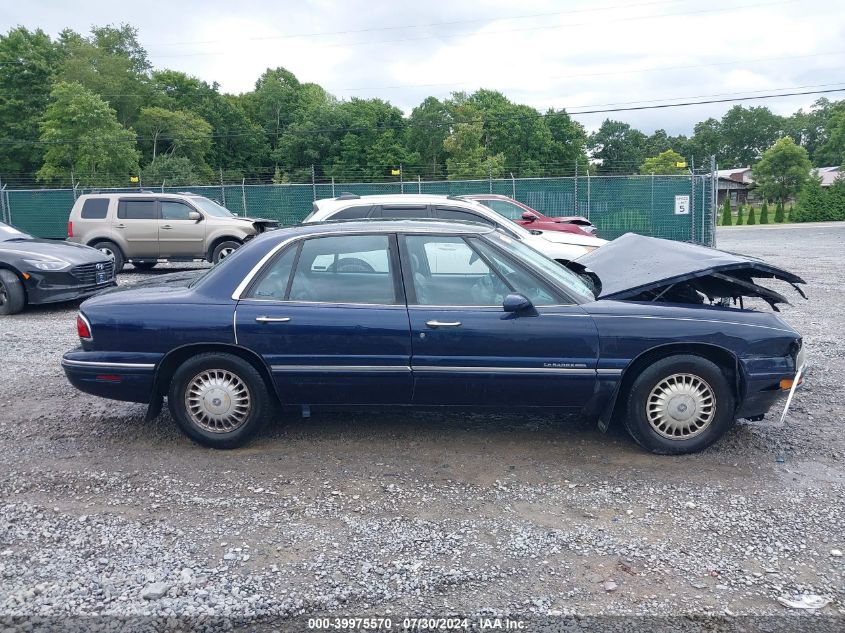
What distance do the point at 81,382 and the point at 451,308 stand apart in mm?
2545

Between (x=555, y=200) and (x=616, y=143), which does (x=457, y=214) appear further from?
(x=616, y=143)

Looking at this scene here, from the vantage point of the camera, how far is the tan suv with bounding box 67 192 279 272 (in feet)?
49.4

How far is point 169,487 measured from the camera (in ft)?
14.1

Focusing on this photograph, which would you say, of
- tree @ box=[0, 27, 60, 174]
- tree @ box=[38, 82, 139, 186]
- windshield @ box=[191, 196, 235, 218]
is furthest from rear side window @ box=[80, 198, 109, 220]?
Result: tree @ box=[0, 27, 60, 174]

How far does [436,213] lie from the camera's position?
10555mm

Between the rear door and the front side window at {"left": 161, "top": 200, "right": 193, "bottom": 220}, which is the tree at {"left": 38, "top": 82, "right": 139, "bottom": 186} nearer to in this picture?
the rear door

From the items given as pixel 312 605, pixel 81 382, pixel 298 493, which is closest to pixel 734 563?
pixel 312 605

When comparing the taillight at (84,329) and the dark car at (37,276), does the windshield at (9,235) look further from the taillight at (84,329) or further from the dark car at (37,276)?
the taillight at (84,329)

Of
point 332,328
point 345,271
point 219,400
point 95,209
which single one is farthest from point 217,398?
point 95,209

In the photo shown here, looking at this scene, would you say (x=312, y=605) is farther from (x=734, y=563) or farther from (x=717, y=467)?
(x=717, y=467)

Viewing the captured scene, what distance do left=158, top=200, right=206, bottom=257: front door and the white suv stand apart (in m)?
5.30

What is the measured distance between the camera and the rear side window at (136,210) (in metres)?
15.1

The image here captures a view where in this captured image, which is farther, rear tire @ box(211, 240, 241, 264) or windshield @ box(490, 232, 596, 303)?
rear tire @ box(211, 240, 241, 264)

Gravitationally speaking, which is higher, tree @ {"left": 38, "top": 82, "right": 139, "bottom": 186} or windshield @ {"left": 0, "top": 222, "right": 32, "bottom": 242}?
tree @ {"left": 38, "top": 82, "right": 139, "bottom": 186}
